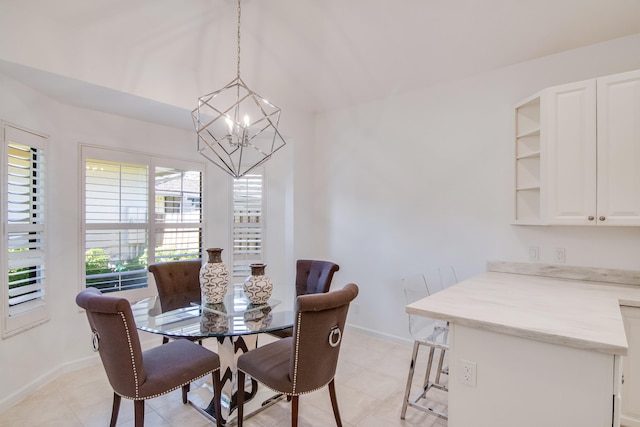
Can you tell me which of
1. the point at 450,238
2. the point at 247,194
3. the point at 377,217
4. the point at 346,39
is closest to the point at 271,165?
the point at 247,194

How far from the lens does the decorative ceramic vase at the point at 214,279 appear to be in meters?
2.35

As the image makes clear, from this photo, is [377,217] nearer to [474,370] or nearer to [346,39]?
[346,39]

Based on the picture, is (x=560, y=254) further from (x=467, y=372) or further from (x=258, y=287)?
(x=258, y=287)

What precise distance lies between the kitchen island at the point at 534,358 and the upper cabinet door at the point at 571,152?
0.65 m

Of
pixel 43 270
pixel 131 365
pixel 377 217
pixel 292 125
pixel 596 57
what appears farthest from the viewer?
pixel 292 125

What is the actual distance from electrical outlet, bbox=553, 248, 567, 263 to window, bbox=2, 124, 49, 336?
13.5 feet

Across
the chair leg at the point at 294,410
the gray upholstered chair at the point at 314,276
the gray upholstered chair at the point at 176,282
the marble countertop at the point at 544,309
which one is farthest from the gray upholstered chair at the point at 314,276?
the marble countertop at the point at 544,309

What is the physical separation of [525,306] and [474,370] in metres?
0.49

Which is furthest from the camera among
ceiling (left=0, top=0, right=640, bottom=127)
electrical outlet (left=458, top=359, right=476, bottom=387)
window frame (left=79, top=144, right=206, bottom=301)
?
window frame (left=79, top=144, right=206, bottom=301)

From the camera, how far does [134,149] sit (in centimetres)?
332

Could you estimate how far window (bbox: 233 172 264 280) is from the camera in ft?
13.6

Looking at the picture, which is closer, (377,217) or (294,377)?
(294,377)

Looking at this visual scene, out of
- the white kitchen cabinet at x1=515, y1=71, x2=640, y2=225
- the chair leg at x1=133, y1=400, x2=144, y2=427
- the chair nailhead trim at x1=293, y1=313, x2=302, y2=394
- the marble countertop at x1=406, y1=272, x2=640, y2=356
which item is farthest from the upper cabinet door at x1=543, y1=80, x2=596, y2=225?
the chair leg at x1=133, y1=400, x2=144, y2=427

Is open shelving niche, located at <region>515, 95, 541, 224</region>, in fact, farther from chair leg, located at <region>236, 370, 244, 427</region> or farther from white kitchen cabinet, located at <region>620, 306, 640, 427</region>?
chair leg, located at <region>236, 370, 244, 427</region>
